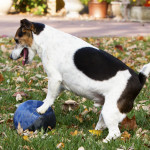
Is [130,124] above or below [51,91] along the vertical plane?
below

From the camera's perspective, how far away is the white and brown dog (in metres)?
3.32

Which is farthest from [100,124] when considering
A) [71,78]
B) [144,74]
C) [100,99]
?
[144,74]

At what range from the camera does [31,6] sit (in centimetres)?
1827

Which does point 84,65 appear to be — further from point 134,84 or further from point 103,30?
point 103,30

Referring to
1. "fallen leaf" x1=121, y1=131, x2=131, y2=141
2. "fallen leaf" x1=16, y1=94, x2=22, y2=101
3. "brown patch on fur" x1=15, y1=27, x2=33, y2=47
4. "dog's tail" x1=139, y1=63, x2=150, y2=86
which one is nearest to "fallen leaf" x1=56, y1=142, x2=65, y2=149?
"fallen leaf" x1=121, y1=131, x2=131, y2=141

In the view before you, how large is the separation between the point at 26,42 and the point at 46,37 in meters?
0.24

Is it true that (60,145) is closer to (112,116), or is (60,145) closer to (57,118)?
(112,116)

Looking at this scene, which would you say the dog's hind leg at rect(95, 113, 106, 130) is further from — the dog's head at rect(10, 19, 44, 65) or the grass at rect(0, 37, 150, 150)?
the dog's head at rect(10, 19, 44, 65)

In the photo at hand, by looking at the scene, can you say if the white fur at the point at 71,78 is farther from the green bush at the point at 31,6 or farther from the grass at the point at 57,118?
the green bush at the point at 31,6

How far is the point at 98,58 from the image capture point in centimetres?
345

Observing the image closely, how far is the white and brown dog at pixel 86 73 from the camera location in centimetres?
332

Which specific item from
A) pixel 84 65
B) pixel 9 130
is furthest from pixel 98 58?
pixel 9 130

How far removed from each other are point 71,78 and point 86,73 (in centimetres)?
17

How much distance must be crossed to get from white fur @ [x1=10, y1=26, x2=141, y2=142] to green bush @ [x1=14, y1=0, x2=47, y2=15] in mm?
14070
